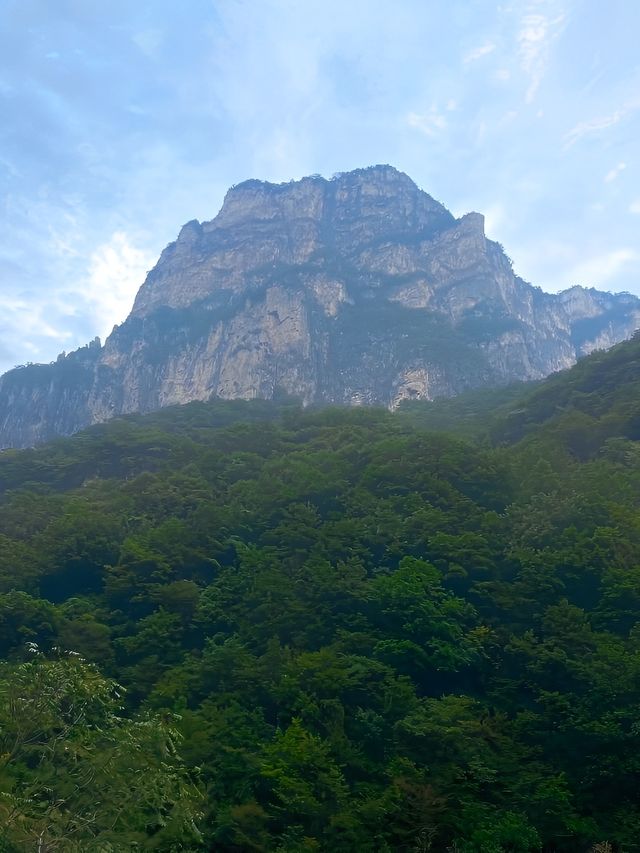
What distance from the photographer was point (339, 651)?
695 inches

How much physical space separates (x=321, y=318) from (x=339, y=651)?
6524 cm

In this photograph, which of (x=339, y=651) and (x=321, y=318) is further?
(x=321, y=318)

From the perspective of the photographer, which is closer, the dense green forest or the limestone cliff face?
the dense green forest

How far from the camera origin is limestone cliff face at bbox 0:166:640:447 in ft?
249

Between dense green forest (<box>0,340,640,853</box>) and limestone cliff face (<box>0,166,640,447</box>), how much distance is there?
1599 inches

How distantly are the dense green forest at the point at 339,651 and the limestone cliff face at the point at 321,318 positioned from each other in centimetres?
4062

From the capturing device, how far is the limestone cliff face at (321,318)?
75.8 m

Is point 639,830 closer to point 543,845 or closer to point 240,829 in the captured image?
point 543,845

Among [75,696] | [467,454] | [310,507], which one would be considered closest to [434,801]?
[75,696]

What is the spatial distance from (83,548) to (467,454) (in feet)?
48.3

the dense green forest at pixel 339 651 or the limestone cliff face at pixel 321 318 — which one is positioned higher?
the limestone cliff face at pixel 321 318

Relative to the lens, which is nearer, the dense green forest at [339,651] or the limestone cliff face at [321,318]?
the dense green forest at [339,651]

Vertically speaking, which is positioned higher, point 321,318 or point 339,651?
point 321,318

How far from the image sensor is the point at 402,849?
1215 centimetres
